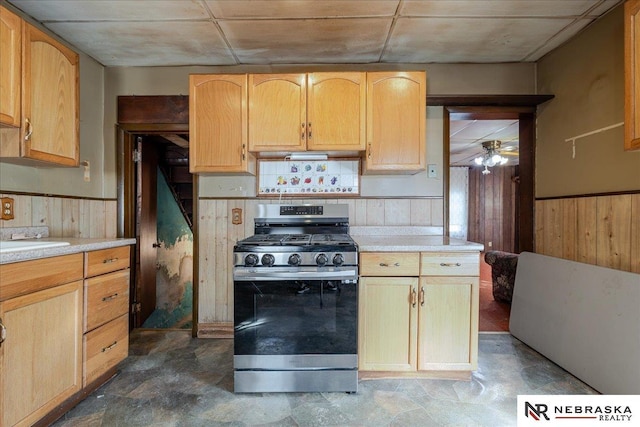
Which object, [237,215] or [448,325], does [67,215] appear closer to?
[237,215]

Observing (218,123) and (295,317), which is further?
(218,123)

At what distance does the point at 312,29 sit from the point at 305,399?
238 cm

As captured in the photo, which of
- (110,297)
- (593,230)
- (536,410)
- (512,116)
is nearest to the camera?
(536,410)

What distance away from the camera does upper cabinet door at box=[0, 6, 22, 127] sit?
5.08 feet

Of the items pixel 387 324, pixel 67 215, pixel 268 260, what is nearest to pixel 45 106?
pixel 67 215

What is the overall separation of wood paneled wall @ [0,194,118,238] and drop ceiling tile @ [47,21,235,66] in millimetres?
1174

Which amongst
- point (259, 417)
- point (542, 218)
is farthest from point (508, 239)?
point (259, 417)

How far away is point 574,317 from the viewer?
207 centimetres

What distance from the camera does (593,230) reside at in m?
2.06

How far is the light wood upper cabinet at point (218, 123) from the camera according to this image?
2.29 meters

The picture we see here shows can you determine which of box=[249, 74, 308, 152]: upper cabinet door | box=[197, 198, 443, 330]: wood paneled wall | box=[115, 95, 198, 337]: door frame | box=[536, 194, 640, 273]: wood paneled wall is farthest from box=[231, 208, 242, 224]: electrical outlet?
box=[536, 194, 640, 273]: wood paneled wall

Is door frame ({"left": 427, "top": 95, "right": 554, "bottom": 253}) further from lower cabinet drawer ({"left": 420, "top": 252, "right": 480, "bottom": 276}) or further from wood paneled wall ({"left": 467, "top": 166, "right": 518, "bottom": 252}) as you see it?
wood paneled wall ({"left": 467, "top": 166, "right": 518, "bottom": 252})

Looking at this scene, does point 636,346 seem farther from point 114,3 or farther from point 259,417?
point 114,3

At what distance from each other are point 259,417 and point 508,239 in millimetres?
7229
